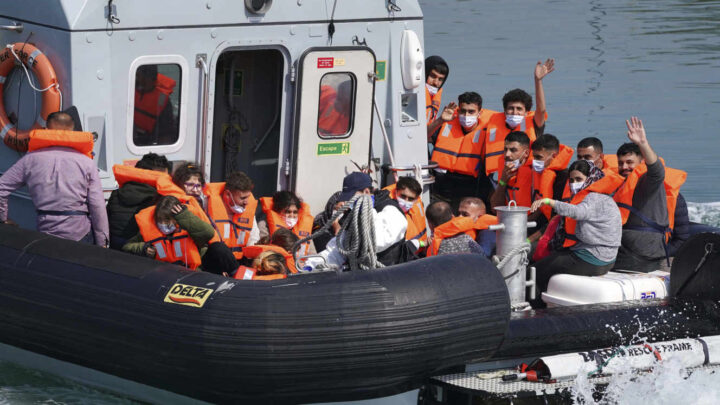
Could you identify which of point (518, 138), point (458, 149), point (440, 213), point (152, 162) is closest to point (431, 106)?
point (458, 149)

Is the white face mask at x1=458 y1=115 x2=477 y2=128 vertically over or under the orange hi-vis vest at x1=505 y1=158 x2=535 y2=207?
over

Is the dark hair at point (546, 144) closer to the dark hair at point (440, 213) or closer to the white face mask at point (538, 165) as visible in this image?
the white face mask at point (538, 165)

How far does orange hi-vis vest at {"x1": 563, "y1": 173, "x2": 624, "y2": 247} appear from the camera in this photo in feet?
18.6

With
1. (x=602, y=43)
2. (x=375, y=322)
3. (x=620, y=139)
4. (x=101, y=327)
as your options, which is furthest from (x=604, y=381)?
(x=602, y=43)

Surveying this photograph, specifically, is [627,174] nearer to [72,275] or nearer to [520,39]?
[72,275]

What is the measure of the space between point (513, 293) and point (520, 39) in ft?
62.5

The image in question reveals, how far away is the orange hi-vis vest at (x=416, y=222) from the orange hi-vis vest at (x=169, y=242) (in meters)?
1.30

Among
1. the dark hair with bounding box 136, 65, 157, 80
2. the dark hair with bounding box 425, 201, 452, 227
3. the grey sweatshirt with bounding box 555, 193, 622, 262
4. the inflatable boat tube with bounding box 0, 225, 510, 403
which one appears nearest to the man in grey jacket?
the grey sweatshirt with bounding box 555, 193, 622, 262

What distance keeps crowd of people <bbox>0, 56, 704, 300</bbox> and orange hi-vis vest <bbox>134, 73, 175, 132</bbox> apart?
35 centimetres

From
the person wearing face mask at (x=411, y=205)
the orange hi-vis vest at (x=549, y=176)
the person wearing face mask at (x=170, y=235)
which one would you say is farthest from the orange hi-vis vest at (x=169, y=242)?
the orange hi-vis vest at (x=549, y=176)

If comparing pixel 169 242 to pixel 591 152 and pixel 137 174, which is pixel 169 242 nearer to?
pixel 137 174

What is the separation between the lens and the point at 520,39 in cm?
2391

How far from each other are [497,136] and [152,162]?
249cm

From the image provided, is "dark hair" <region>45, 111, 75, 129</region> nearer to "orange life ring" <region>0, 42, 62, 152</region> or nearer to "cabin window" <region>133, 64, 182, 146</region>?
"orange life ring" <region>0, 42, 62, 152</region>
